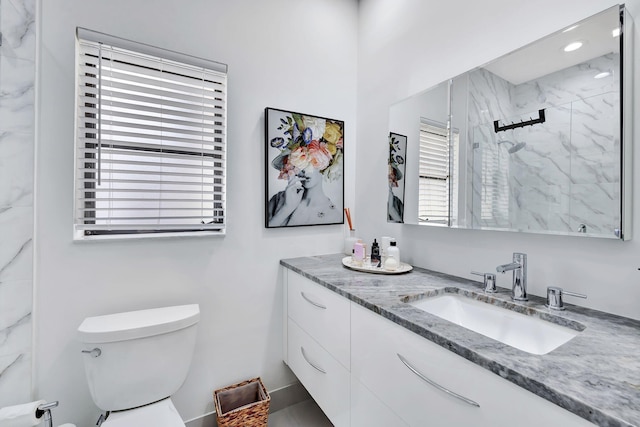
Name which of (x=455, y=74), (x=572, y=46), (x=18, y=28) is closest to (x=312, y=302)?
(x=455, y=74)

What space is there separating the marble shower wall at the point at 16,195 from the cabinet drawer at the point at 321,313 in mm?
1165

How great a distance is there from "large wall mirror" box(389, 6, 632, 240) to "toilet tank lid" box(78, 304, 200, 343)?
1.30m

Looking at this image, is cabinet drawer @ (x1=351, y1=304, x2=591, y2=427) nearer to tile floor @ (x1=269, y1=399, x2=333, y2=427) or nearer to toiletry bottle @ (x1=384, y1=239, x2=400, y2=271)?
toiletry bottle @ (x1=384, y1=239, x2=400, y2=271)

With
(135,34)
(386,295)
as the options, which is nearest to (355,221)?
(386,295)

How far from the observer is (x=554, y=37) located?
1021 millimetres

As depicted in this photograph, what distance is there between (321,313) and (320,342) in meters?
0.14

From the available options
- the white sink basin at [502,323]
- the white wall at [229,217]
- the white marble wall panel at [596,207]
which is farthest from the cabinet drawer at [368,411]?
the white marble wall panel at [596,207]

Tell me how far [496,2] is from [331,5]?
114 cm

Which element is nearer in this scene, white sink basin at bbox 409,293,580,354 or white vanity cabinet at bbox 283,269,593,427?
white vanity cabinet at bbox 283,269,593,427

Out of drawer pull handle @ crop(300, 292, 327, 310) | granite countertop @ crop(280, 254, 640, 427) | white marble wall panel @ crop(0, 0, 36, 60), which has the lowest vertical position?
drawer pull handle @ crop(300, 292, 327, 310)

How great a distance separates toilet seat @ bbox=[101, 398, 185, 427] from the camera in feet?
3.62

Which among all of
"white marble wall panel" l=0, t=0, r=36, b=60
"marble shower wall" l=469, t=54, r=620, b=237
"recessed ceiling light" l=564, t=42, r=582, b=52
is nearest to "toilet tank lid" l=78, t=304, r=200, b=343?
"white marble wall panel" l=0, t=0, r=36, b=60

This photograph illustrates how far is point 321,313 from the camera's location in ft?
4.50

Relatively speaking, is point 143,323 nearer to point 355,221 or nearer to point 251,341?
point 251,341
